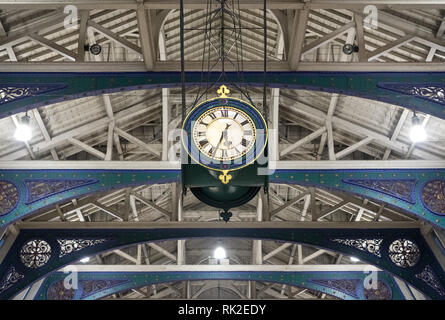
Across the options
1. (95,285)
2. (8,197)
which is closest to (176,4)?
(8,197)

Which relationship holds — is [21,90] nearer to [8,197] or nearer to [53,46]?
[53,46]

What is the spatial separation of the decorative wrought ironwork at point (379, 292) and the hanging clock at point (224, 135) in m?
11.5

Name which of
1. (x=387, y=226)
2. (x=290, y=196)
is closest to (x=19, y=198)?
(x=387, y=226)

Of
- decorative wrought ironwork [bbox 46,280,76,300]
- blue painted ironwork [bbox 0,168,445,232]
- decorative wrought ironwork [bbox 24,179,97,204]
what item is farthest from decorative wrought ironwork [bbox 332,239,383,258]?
decorative wrought ironwork [bbox 46,280,76,300]

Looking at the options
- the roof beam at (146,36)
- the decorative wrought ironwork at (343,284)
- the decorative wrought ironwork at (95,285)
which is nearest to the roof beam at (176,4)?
the roof beam at (146,36)

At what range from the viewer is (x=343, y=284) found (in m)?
16.5

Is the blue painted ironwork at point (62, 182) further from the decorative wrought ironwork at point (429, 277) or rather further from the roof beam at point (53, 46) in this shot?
the decorative wrought ironwork at point (429, 277)

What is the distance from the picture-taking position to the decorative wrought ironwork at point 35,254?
13789 mm
